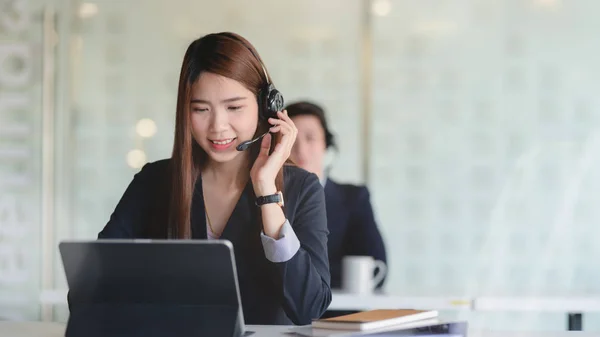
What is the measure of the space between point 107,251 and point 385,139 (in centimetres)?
341

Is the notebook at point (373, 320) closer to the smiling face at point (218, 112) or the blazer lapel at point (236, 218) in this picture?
the blazer lapel at point (236, 218)

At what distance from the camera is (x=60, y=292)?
13.1 ft

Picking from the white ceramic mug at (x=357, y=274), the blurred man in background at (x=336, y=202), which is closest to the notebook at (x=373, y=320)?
the white ceramic mug at (x=357, y=274)

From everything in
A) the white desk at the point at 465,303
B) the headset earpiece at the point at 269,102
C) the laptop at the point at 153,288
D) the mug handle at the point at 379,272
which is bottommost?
the white desk at the point at 465,303

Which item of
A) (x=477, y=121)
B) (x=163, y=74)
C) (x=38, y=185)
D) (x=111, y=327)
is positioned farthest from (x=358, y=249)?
(x=111, y=327)

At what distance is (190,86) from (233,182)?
0.86 ft

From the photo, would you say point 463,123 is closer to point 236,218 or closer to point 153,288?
point 236,218

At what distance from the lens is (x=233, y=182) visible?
229cm

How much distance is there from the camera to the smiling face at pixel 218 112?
2.20 m

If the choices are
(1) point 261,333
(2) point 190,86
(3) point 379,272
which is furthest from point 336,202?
(1) point 261,333

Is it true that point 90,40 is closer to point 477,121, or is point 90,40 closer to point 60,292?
point 60,292

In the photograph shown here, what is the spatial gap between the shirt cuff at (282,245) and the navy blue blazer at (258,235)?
0.6 inches

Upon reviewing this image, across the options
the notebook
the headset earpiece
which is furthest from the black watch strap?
the notebook

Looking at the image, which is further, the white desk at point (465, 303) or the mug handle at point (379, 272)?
the mug handle at point (379, 272)
